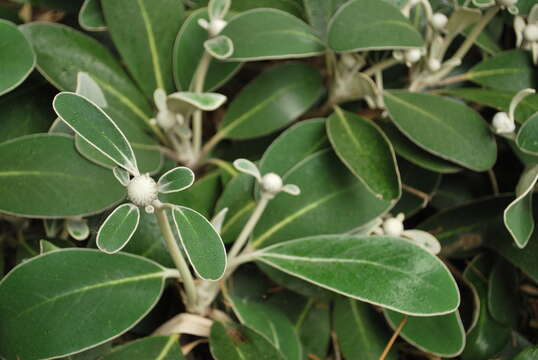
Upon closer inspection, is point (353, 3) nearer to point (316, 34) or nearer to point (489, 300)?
point (316, 34)

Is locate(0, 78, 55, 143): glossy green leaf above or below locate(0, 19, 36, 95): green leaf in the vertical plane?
below

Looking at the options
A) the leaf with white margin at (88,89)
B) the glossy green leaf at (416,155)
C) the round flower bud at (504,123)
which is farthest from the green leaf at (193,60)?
the round flower bud at (504,123)

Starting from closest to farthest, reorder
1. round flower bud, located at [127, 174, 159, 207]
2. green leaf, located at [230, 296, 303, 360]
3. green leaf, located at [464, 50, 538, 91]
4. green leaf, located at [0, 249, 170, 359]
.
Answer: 1. round flower bud, located at [127, 174, 159, 207]
2. green leaf, located at [0, 249, 170, 359]
3. green leaf, located at [230, 296, 303, 360]
4. green leaf, located at [464, 50, 538, 91]

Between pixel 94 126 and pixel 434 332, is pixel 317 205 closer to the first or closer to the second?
pixel 434 332

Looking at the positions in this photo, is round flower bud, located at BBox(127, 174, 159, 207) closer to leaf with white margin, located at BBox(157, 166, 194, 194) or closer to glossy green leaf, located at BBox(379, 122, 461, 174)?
leaf with white margin, located at BBox(157, 166, 194, 194)

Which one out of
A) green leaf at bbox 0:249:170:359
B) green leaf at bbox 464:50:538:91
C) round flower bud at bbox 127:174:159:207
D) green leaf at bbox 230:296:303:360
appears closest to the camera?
round flower bud at bbox 127:174:159:207

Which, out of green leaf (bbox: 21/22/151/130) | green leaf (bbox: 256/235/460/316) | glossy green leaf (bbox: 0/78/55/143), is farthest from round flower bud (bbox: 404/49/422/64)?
glossy green leaf (bbox: 0/78/55/143)
